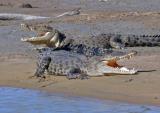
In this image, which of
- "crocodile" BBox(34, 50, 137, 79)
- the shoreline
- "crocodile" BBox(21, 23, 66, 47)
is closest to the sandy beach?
the shoreline

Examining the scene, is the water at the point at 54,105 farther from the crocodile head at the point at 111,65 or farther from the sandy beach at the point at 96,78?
the crocodile head at the point at 111,65

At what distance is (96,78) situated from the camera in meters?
9.72

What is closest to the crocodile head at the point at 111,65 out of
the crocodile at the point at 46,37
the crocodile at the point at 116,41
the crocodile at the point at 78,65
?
the crocodile at the point at 78,65

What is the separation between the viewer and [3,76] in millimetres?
10578

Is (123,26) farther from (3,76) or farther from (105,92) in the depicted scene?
(105,92)

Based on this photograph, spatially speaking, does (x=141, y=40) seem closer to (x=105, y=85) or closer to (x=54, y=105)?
(x=105, y=85)

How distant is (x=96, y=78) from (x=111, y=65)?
294mm

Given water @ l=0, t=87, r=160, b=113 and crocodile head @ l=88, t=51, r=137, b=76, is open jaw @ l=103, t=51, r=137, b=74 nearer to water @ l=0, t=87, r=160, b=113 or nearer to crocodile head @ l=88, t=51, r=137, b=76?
crocodile head @ l=88, t=51, r=137, b=76

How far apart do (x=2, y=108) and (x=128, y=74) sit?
6.52 feet

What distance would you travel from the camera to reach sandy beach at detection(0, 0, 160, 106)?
29.0ft

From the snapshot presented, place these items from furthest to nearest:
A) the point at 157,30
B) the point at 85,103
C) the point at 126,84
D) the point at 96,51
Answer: the point at 157,30, the point at 96,51, the point at 126,84, the point at 85,103

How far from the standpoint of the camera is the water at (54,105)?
8.00 metres

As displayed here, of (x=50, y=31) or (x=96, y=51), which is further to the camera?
(x=50, y=31)

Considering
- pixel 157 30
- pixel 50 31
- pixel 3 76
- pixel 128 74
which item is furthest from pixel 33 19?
pixel 128 74
